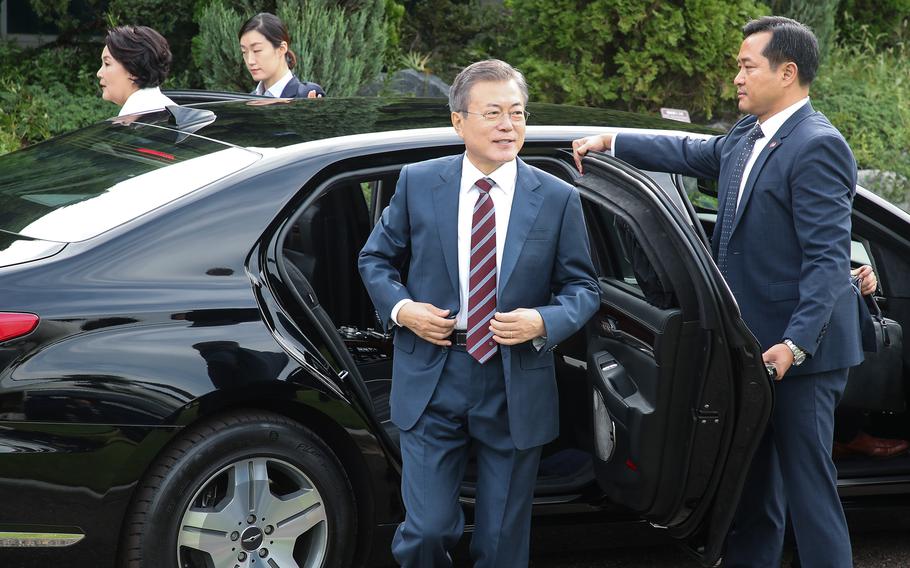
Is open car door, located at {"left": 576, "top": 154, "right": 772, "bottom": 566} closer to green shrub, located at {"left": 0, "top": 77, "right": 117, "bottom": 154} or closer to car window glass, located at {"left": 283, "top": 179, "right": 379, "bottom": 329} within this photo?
car window glass, located at {"left": 283, "top": 179, "right": 379, "bottom": 329}

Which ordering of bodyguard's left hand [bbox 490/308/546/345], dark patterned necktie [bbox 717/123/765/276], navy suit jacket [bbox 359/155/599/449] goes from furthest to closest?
dark patterned necktie [bbox 717/123/765/276], navy suit jacket [bbox 359/155/599/449], bodyguard's left hand [bbox 490/308/546/345]

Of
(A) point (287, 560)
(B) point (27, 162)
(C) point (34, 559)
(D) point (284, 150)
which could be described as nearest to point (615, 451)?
(A) point (287, 560)

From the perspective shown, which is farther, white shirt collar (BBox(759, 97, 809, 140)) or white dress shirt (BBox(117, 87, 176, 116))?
white dress shirt (BBox(117, 87, 176, 116))

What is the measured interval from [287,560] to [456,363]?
852mm

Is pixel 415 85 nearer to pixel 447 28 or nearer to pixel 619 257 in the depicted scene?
pixel 447 28

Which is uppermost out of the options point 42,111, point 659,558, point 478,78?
point 478,78

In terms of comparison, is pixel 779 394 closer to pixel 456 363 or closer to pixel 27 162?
pixel 456 363

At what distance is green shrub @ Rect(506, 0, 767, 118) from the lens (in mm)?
9672

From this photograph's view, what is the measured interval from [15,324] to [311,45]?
6052 mm

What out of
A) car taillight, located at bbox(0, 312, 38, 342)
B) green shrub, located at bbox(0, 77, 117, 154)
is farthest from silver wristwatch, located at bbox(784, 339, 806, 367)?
green shrub, located at bbox(0, 77, 117, 154)

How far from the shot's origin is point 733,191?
133 inches

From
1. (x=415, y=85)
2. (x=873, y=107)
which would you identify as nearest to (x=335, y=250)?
(x=415, y=85)

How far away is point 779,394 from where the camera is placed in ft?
11.1

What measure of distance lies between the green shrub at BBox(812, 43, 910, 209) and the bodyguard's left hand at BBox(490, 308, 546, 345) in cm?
723
